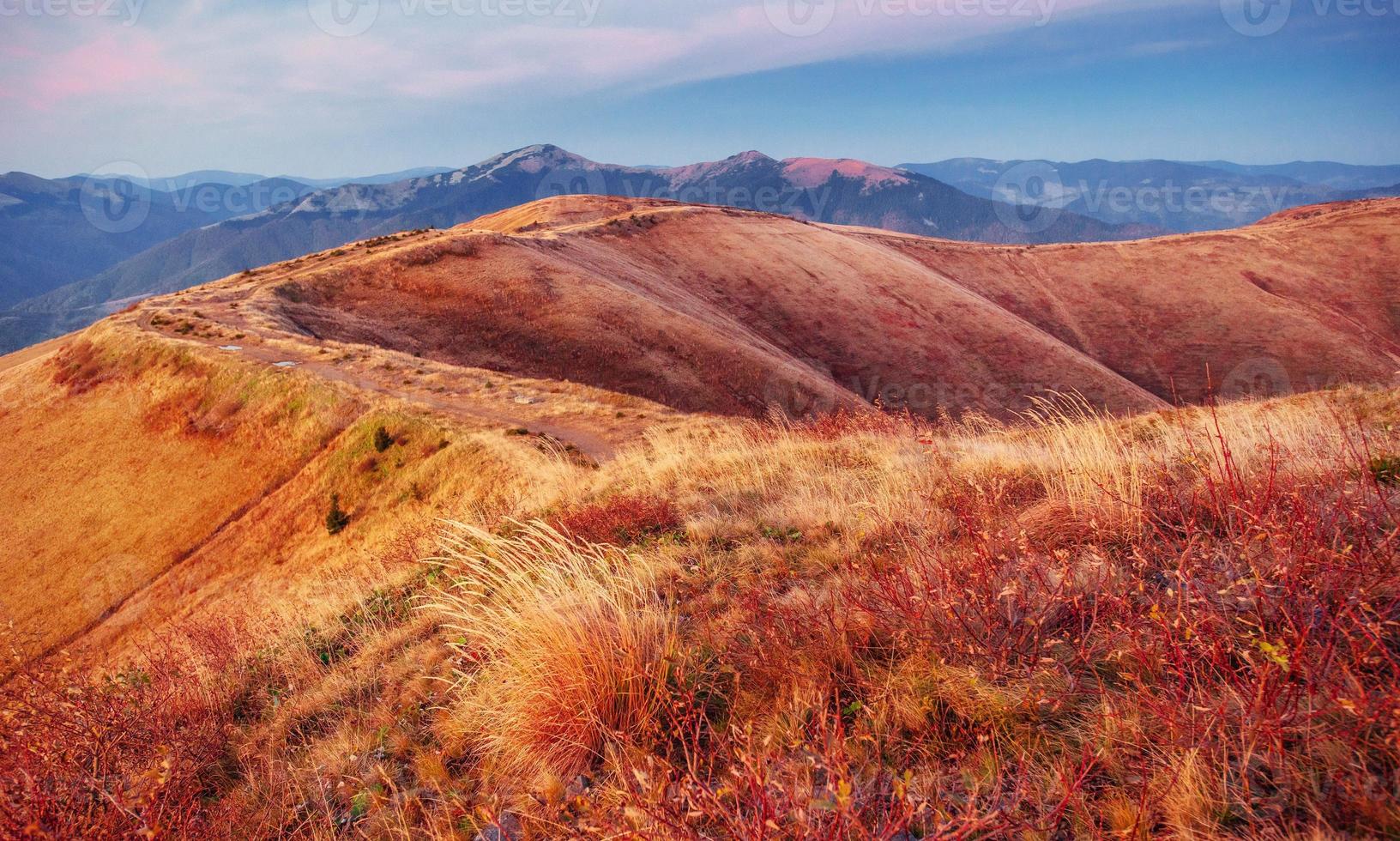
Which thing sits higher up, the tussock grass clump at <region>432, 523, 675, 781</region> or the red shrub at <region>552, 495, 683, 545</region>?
the tussock grass clump at <region>432, 523, 675, 781</region>

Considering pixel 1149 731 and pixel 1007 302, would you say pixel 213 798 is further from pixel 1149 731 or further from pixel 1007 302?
pixel 1007 302

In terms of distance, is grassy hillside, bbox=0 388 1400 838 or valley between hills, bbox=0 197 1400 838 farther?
valley between hills, bbox=0 197 1400 838

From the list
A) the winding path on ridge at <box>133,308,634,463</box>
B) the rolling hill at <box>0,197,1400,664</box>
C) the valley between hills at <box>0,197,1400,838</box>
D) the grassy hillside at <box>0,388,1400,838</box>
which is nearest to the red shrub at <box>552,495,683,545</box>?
the valley between hills at <box>0,197,1400,838</box>

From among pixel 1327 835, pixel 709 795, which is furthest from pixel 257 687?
pixel 1327 835

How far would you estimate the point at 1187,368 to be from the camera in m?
55.2

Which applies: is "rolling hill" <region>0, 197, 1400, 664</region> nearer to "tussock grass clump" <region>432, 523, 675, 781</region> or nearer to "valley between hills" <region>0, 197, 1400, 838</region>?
"valley between hills" <region>0, 197, 1400, 838</region>

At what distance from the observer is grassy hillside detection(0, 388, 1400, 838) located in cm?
222

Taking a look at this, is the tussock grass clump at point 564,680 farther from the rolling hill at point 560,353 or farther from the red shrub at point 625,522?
the rolling hill at point 560,353

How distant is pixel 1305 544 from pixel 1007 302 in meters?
70.4

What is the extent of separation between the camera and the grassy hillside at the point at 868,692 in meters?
2.22

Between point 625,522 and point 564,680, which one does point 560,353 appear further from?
point 564,680

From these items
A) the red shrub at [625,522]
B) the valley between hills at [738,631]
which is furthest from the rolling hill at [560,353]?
the red shrub at [625,522]

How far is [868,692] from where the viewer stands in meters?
3.19

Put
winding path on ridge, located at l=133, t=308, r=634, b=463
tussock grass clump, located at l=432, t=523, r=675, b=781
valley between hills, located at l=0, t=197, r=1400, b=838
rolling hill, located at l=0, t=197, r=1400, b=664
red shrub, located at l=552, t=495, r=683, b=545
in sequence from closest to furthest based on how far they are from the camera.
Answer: valley between hills, located at l=0, t=197, r=1400, b=838, tussock grass clump, located at l=432, t=523, r=675, b=781, red shrub, located at l=552, t=495, r=683, b=545, winding path on ridge, located at l=133, t=308, r=634, b=463, rolling hill, located at l=0, t=197, r=1400, b=664
